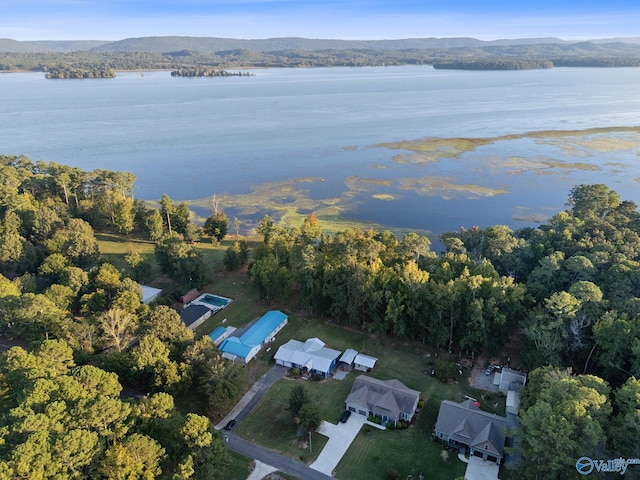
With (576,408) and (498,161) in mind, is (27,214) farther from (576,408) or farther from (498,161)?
(498,161)

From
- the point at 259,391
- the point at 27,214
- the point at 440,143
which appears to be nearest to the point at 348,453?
the point at 259,391

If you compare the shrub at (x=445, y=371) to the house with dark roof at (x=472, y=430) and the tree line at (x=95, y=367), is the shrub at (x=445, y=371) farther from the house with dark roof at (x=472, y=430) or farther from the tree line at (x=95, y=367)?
the tree line at (x=95, y=367)

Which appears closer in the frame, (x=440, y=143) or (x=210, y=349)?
(x=210, y=349)

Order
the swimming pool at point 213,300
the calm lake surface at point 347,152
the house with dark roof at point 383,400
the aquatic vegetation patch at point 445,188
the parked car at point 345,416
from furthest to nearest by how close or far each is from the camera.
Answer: the aquatic vegetation patch at point 445,188 < the calm lake surface at point 347,152 < the swimming pool at point 213,300 < the parked car at point 345,416 < the house with dark roof at point 383,400


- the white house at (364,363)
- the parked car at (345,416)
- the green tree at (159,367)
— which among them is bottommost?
the parked car at (345,416)

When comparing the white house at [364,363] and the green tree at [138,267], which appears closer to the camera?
the white house at [364,363]

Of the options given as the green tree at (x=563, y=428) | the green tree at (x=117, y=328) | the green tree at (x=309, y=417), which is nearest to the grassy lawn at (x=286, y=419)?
the green tree at (x=309, y=417)

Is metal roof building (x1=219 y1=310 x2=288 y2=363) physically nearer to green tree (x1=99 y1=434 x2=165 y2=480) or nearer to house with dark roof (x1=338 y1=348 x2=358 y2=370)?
house with dark roof (x1=338 y1=348 x2=358 y2=370)

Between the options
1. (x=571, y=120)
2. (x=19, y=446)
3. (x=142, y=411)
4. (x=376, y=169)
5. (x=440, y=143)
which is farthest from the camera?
(x=571, y=120)
